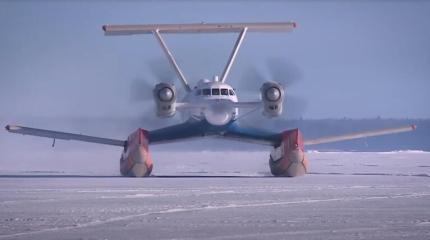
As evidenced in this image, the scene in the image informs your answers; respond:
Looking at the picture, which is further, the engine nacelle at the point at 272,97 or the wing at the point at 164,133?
the wing at the point at 164,133

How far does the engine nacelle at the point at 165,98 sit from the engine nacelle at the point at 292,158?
418 cm

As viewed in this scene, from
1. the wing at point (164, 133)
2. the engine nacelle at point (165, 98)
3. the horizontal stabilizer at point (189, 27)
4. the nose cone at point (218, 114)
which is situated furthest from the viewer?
the horizontal stabilizer at point (189, 27)

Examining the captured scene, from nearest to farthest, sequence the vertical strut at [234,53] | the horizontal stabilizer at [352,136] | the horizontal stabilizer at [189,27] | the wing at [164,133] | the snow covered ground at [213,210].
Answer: the snow covered ground at [213,210] < the wing at [164,133] < the horizontal stabilizer at [352,136] < the horizontal stabilizer at [189,27] < the vertical strut at [234,53]

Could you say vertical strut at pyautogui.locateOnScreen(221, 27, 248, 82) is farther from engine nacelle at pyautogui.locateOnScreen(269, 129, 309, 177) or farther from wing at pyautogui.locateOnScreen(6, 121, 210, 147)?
engine nacelle at pyautogui.locateOnScreen(269, 129, 309, 177)

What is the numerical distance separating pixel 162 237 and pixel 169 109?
14.2 metres

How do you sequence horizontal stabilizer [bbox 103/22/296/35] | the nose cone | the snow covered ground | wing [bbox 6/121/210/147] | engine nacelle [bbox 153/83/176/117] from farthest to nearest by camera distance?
horizontal stabilizer [bbox 103/22/296/35] < wing [bbox 6/121/210/147] < the nose cone < engine nacelle [bbox 153/83/176/117] < the snow covered ground

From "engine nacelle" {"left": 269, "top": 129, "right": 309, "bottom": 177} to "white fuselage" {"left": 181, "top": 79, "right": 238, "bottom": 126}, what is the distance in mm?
2306

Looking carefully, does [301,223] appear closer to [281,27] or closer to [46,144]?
[281,27]

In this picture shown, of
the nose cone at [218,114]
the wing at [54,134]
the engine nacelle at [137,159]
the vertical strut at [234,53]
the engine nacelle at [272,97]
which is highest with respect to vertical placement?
the vertical strut at [234,53]

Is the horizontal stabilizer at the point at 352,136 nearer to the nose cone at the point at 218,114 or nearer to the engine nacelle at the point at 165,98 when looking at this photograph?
the nose cone at the point at 218,114

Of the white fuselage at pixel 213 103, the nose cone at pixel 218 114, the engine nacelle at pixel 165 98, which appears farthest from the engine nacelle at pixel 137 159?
the nose cone at pixel 218 114

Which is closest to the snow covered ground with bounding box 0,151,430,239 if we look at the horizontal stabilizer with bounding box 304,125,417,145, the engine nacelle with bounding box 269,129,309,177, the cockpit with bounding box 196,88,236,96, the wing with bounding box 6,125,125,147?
the engine nacelle with bounding box 269,129,309,177

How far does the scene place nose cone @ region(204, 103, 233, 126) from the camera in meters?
24.2

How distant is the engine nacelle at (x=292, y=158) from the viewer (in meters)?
23.3
